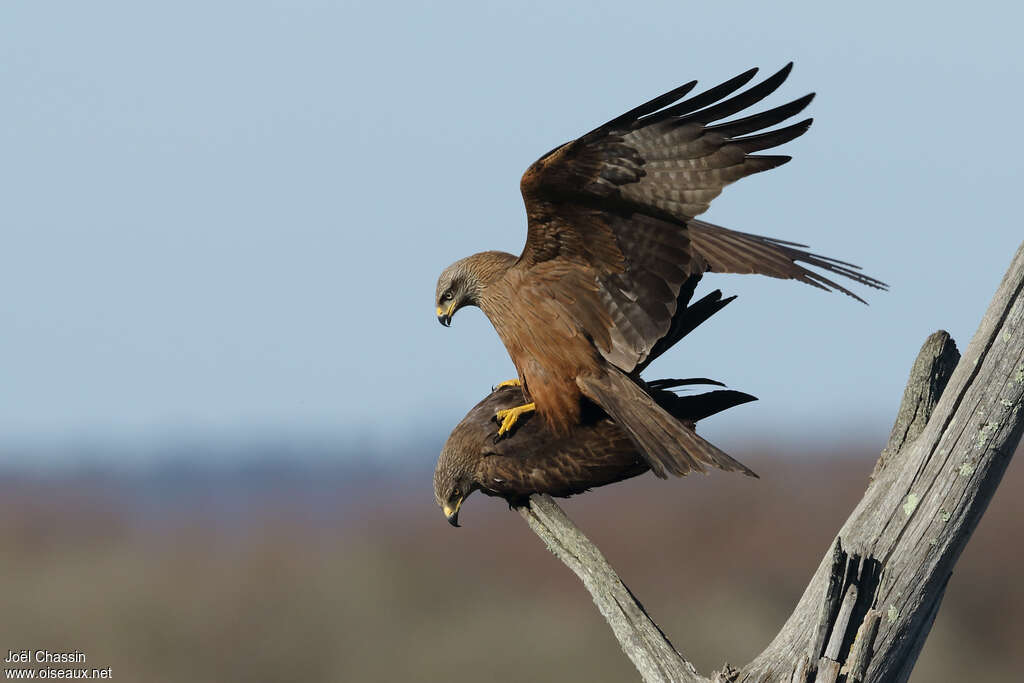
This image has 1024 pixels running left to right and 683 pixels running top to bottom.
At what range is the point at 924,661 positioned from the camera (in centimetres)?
1235

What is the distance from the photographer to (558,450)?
432cm

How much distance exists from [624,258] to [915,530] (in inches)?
54.9

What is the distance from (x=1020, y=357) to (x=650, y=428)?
4.10 ft

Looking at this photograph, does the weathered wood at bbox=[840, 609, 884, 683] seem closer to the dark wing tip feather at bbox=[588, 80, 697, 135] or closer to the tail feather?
the tail feather

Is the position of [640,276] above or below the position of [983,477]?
above

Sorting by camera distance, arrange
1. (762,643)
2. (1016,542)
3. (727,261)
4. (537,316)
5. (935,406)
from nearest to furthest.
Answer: (935,406) → (537,316) → (727,261) → (762,643) → (1016,542)

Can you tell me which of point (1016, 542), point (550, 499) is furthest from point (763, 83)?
point (1016, 542)

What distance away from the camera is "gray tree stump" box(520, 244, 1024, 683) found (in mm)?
3641

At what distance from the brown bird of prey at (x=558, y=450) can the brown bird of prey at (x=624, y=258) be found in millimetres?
83

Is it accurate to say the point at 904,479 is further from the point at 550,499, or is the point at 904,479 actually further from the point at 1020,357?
the point at 550,499

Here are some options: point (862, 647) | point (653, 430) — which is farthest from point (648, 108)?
point (862, 647)

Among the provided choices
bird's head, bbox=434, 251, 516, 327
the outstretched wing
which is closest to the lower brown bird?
the outstretched wing

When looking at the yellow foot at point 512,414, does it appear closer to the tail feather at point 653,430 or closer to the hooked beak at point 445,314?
the tail feather at point 653,430

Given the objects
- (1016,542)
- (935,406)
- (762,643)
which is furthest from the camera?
(1016,542)
